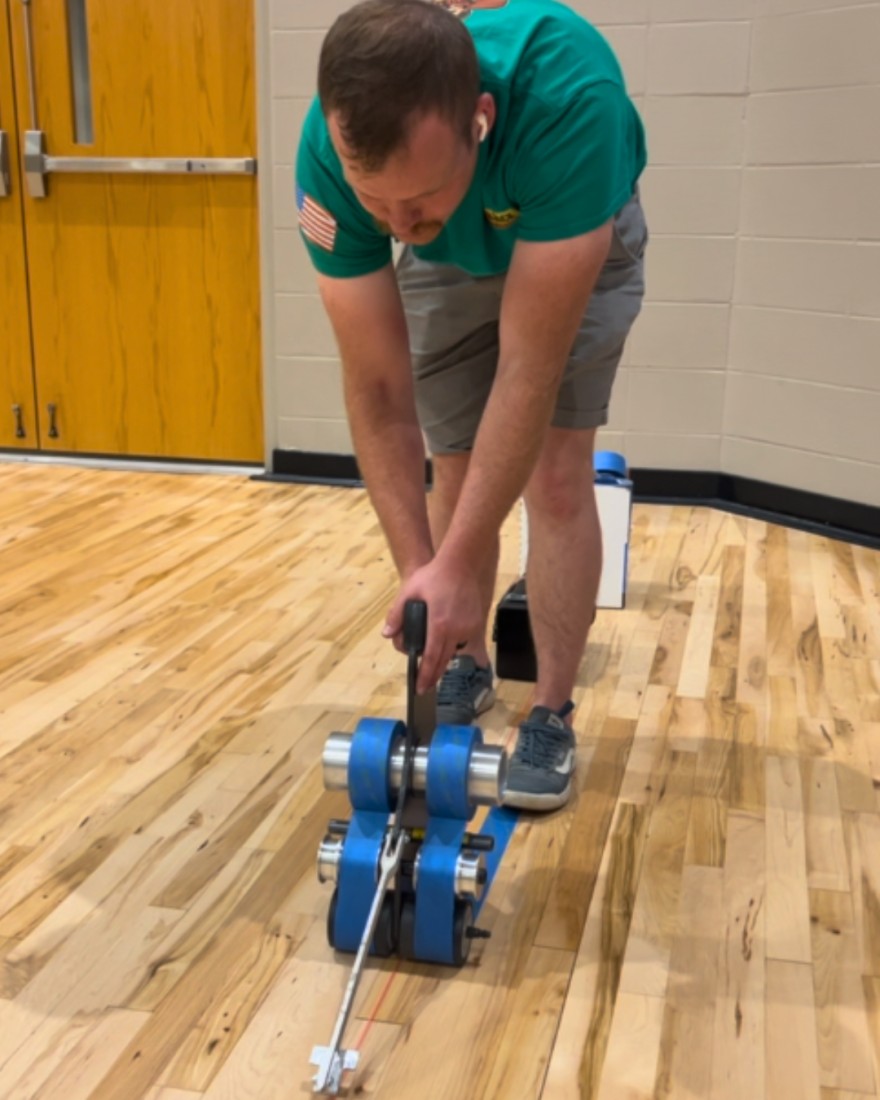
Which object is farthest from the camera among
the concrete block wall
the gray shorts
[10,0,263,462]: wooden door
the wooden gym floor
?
[10,0,263,462]: wooden door

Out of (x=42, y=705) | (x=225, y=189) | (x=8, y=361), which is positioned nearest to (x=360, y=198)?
(x=42, y=705)

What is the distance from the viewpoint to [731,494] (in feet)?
11.3

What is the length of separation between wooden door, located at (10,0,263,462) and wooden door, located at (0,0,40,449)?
0.13 feet

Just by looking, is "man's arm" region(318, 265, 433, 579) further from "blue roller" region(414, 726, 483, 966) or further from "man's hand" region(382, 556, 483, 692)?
"blue roller" region(414, 726, 483, 966)

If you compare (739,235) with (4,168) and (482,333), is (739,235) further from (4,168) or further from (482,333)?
(4,168)

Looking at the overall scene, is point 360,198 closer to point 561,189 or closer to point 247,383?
point 561,189

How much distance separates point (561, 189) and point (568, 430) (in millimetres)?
476

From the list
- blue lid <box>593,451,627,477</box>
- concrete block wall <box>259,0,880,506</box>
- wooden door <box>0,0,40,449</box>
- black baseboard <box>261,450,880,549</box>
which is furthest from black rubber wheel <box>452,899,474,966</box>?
wooden door <box>0,0,40,449</box>

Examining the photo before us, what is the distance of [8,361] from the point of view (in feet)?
12.7

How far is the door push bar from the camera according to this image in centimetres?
355

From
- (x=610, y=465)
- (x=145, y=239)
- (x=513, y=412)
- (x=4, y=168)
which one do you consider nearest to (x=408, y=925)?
(x=513, y=412)

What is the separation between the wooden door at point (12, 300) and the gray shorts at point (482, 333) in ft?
8.43

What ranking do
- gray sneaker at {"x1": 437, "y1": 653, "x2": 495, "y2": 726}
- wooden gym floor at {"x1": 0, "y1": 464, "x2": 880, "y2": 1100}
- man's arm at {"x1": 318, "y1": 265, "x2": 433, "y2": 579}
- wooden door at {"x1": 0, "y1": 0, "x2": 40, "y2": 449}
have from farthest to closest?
wooden door at {"x1": 0, "y1": 0, "x2": 40, "y2": 449}, gray sneaker at {"x1": 437, "y1": 653, "x2": 495, "y2": 726}, man's arm at {"x1": 318, "y1": 265, "x2": 433, "y2": 579}, wooden gym floor at {"x1": 0, "y1": 464, "x2": 880, "y2": 1100}

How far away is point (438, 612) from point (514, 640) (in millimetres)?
875
